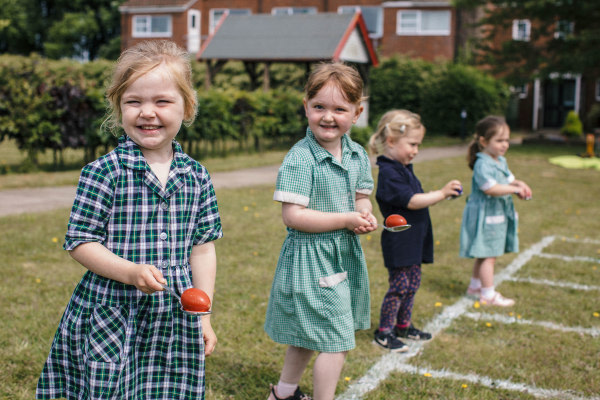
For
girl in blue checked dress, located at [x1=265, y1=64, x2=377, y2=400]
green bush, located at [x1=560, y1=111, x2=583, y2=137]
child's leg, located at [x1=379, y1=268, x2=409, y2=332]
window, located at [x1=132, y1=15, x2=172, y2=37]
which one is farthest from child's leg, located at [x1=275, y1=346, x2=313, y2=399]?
window, located at [x1=132, y1=15, x2=172, y2=37]

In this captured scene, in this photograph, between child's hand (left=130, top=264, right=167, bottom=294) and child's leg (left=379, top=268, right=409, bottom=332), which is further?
child's leg (left=379, top=268, right=409, bottom=332)

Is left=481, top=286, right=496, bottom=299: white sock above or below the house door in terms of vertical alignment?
below

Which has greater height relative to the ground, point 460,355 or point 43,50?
point 43,50

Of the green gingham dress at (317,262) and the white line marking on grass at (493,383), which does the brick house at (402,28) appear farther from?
the green gingham dress at (317,262)

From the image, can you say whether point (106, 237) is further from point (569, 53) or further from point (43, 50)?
point (43, 50)

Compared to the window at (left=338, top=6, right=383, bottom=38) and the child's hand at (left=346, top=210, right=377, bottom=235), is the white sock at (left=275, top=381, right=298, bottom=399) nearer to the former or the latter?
the child's hand at (left=346, top=210, right=377, bottom=235)

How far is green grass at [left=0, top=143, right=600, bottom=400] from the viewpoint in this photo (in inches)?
149

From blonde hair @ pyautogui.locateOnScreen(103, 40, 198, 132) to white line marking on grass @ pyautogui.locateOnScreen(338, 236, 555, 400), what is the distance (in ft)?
6.55

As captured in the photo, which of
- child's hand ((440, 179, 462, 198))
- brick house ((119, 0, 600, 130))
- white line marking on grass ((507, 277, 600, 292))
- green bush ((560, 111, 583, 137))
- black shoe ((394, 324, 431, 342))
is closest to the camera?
child's hand ((440, 179, 462, 198))

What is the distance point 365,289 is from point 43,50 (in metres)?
50.3

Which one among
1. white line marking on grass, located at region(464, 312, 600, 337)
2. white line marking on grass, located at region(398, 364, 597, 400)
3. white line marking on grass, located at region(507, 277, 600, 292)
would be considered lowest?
white line marking on grass, located at region(398, 364, 597, 400)

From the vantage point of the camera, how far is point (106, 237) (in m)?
2.25

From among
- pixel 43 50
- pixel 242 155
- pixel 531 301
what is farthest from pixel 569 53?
pixel 43 50

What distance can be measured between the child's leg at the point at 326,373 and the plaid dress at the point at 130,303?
811 millimetres
